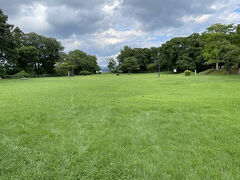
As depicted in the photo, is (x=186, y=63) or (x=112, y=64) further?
(x=112, y=64)

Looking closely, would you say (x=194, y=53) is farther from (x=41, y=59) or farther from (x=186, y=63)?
(x=41, y=59)

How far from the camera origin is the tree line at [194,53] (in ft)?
77.7

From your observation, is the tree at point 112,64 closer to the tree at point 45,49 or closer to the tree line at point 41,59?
the tree line at point 41,59

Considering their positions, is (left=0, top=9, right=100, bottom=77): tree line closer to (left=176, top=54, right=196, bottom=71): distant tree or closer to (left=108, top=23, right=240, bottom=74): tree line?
(left=108, top=23, right=240, bottom=74): tree line

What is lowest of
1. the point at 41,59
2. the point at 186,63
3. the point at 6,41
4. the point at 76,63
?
the point at 186,63

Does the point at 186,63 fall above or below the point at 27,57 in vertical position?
below

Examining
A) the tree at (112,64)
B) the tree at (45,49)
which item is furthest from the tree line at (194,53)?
the tree at (45,49)

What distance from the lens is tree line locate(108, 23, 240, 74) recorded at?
932 inches

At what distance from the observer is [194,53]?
127ft

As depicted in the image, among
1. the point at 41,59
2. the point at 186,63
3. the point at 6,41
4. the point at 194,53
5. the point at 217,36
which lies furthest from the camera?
the point at 41,59

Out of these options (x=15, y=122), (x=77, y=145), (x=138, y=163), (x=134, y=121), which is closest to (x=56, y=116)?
(x=15, y=122)

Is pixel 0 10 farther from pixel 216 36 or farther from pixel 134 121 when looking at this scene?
pixel 216 36

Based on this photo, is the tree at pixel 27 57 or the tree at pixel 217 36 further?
the tree at pixel 27 57

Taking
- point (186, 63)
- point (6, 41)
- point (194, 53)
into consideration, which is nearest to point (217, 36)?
point (186, 63)
